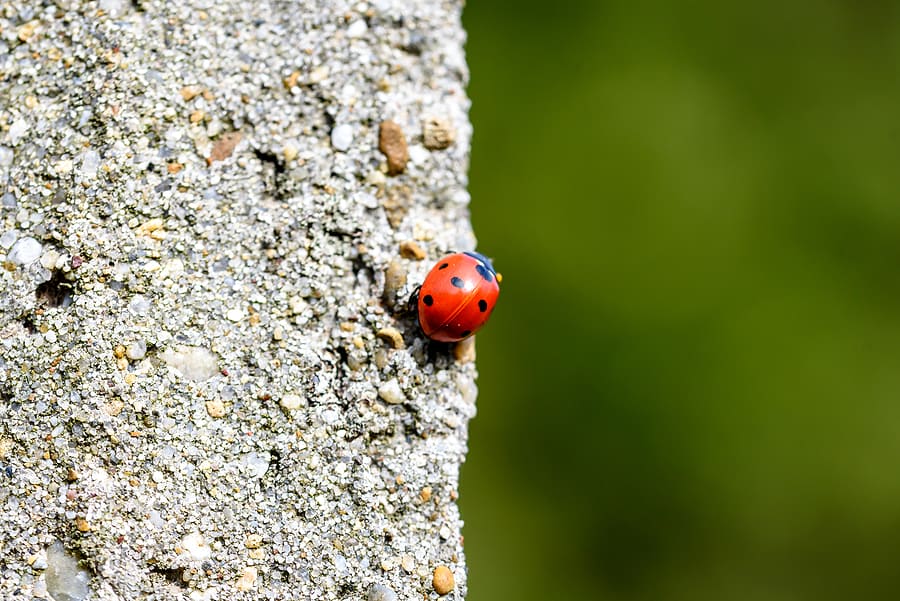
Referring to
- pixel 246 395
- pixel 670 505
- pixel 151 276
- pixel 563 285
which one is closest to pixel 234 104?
pixel 151 276

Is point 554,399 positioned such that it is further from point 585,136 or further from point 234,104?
point 234,104

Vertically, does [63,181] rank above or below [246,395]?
above

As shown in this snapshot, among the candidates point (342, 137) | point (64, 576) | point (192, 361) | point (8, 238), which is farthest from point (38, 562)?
point (342, 137)

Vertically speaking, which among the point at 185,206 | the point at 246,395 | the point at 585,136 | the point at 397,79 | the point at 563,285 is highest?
the point at 397,79

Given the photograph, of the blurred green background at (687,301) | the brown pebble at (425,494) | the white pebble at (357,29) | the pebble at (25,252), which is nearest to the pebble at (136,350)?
the pebble at (25,252)

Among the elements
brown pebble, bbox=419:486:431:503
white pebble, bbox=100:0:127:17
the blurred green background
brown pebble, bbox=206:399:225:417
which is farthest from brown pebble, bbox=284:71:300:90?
the blurred green background

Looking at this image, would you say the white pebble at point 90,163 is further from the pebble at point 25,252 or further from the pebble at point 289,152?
the pebble at point 289,152
